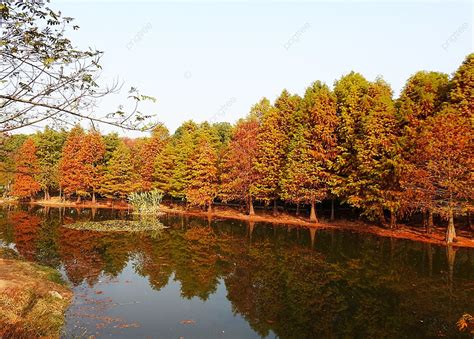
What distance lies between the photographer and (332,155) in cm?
3631

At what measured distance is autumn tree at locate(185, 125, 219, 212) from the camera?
45156mm

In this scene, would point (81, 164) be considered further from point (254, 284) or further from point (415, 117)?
point (415, 117)

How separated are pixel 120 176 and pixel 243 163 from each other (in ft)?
67.3

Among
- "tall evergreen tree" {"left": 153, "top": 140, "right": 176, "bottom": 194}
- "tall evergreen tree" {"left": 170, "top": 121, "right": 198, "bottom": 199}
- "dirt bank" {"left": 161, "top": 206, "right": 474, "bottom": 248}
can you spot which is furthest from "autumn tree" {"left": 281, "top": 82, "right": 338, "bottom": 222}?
"tall evergreen tree" {"left": 153, "top": 140, "right": 176, "bottom": 194}

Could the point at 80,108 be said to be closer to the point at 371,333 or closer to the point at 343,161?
the point at 371,333

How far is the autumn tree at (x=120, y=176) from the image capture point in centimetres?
5250

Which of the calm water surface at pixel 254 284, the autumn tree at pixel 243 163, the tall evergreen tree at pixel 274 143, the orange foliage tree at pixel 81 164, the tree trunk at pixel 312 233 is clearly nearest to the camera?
the calm water surface at pixel 254 284

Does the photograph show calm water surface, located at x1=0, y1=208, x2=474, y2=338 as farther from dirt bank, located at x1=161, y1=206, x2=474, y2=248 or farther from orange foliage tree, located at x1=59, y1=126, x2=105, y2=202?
orange foliage tree, located at x1=59, y1=126, x2=105, y2=202

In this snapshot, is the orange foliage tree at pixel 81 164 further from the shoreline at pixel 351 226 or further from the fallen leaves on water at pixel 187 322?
the fallen leaves on water at pixel 187 322

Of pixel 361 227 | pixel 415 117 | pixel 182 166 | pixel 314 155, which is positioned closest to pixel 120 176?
pixel 182 166

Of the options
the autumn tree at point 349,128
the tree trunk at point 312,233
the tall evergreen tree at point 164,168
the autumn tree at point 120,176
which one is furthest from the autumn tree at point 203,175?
the autumn tree at point 349,128

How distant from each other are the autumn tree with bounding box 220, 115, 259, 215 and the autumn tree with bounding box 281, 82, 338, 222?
5.02 m

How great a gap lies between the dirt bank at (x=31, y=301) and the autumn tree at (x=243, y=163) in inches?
1065

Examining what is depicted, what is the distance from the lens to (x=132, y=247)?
79.7ft
